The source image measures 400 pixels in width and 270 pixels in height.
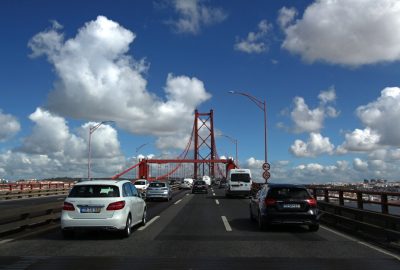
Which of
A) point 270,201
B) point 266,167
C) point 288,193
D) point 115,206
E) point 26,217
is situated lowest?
point 26,217

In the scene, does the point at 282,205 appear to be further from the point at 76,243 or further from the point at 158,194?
the point at 158,194

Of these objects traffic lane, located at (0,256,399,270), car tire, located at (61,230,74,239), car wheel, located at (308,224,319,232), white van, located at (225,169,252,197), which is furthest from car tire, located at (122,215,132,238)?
white van, located at (225,169,252,197)

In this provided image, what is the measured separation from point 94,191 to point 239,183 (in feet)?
90.0

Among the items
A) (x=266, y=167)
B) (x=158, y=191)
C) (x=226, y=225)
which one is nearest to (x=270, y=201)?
(x=226, y=225)

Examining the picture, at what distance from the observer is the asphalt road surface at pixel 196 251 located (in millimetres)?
9430

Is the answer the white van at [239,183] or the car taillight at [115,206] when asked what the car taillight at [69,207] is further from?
the white van at [239,183]

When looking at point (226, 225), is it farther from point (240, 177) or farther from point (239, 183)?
point (240, 177)

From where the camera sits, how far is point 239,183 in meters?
40.2

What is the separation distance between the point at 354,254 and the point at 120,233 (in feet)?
20.0

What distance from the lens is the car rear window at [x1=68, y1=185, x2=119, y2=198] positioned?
13.4 metres

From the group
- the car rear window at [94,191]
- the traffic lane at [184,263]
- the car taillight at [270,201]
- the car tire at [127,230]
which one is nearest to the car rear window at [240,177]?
the car taillight at [270,201]

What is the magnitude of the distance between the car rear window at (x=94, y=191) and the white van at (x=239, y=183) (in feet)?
89.0

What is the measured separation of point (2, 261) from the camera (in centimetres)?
962

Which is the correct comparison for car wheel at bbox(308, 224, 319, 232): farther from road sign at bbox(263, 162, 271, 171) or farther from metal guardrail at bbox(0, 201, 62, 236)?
road sign at bbox(263, 162, 271, 171)
